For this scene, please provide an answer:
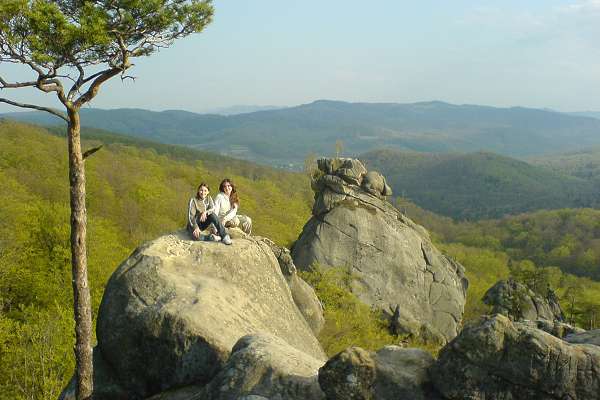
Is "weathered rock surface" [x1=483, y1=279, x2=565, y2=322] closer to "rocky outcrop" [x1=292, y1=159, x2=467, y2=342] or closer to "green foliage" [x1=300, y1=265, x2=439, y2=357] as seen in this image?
"rocky outcrop" [x1=292, y1=159, x2=467, y2=342]

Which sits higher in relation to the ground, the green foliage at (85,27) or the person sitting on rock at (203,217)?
the green foliage at (85,27)

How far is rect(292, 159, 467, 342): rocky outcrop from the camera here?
136ft

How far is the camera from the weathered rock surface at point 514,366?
320 inches

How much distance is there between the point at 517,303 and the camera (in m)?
52.2

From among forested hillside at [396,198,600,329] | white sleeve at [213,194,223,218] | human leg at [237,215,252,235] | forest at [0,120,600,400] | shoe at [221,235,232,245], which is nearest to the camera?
shoe at [221,235,232,245]

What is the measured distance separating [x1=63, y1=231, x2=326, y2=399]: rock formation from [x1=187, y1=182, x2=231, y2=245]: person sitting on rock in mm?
326

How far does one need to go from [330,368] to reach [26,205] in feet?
122

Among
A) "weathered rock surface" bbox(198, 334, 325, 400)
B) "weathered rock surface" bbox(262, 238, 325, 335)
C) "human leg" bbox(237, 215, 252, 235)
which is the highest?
"human leg" bbox(237, 215, 252, 235)

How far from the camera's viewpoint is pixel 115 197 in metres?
54.3

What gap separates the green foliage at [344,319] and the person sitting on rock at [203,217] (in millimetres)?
10898

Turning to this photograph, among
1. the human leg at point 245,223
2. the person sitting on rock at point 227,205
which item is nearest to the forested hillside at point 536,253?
the human leg at point 245,223

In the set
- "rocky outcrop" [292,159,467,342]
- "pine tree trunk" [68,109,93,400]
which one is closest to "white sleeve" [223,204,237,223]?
"pine tree trunk" [68,109,93,400]

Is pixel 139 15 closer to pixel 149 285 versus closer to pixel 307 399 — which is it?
pixel 149 285

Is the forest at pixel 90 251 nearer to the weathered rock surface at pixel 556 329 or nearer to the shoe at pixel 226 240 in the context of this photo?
the weathered rock surface at pixel 556 329
